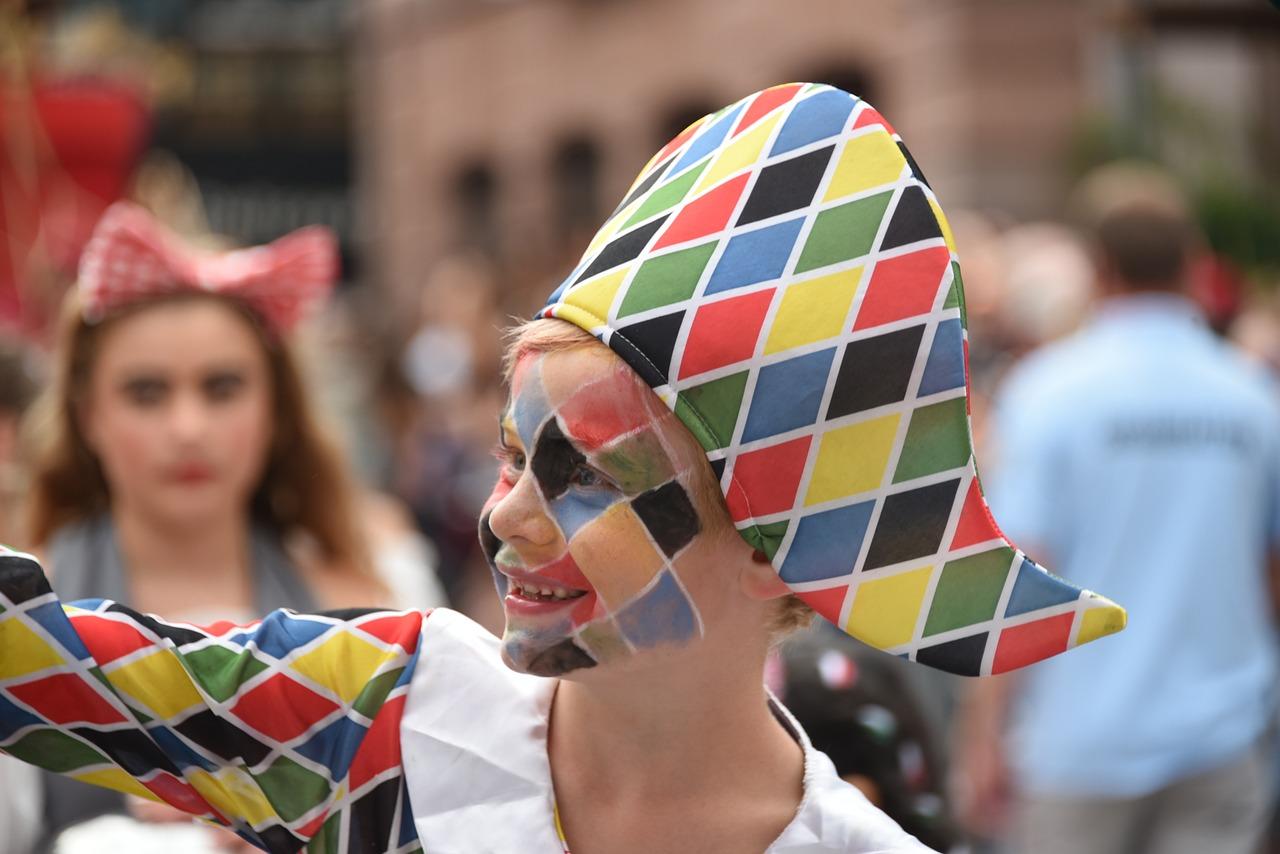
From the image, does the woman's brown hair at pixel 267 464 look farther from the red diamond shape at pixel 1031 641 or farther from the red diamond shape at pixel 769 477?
the red diamond shape at pixel 1031 641

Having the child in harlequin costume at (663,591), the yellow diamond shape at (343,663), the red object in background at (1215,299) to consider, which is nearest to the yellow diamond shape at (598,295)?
the child in harlequin costume at (663,591)

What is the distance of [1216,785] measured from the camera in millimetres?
4656

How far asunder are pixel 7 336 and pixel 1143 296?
3015 millimetres

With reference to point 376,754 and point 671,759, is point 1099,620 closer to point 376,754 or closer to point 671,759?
point 671,759

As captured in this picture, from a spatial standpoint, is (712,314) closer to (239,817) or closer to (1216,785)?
(239,817)

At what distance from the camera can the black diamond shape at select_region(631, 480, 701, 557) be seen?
188 centimetres

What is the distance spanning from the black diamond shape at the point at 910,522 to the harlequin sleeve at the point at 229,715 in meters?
0.52

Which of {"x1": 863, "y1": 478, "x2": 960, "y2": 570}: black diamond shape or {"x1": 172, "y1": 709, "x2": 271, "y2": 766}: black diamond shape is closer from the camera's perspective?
{"x1": 863, "y1": 478, "x2": 960, "y2": 570}: black diamond shape

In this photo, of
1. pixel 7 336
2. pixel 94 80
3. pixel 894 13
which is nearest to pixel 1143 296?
pixel 7 336

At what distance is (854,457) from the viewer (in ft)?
5.93

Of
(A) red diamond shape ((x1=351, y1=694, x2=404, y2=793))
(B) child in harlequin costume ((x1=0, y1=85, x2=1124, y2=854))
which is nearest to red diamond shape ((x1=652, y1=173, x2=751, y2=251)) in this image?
(B) child in harlequin costume ((x1=0, y1=85, x2=1124, y2=854))

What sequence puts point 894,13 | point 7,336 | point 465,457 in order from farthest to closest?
1. point 894,13
2. point 465,457
3. point 7,336

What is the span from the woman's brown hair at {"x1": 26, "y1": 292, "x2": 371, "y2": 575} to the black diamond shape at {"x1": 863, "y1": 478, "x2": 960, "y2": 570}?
2.20m

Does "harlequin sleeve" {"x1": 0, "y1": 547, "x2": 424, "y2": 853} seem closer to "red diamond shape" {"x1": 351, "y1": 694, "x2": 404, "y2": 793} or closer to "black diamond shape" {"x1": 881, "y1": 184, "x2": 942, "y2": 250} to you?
"red diamond shape" {"x1": 351, "y1": 694, "x2": 404, "y2": 793}
